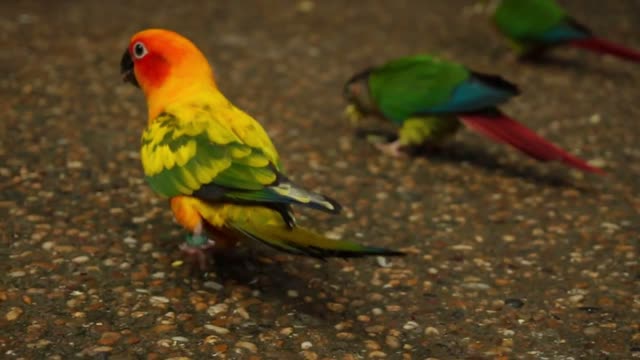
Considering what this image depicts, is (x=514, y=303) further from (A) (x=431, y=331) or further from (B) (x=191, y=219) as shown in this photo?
(B) (x=191, y=219)

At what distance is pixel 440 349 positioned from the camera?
6.48 feet

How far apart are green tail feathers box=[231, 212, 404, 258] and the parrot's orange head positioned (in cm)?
47

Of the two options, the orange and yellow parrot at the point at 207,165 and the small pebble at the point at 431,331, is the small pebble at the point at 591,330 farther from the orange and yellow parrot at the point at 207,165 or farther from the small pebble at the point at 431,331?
the orange and yellow parrot at the point at 207,165

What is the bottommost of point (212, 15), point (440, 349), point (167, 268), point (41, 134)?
point (440, 349)

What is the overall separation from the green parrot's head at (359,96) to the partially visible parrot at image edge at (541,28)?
118 cm

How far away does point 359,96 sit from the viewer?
3.22 m

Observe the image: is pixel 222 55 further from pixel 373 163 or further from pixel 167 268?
pixel 167 268

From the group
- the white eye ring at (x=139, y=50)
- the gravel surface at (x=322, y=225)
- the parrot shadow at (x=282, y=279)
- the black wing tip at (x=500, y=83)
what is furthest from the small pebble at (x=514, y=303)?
the white eye ring at (x=139, y=50)

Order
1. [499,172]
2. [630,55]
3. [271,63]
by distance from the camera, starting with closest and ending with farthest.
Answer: [499,172], [630,55], [271,63]

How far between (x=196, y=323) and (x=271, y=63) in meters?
2.24

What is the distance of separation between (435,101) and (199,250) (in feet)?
3.86

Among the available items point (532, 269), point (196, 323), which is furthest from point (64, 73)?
point (532, 269)

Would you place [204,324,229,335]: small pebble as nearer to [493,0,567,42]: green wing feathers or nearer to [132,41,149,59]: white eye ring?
[132,41,149,59]: white eye ring

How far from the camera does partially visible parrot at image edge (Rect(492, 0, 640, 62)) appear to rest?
3861 millimetres
